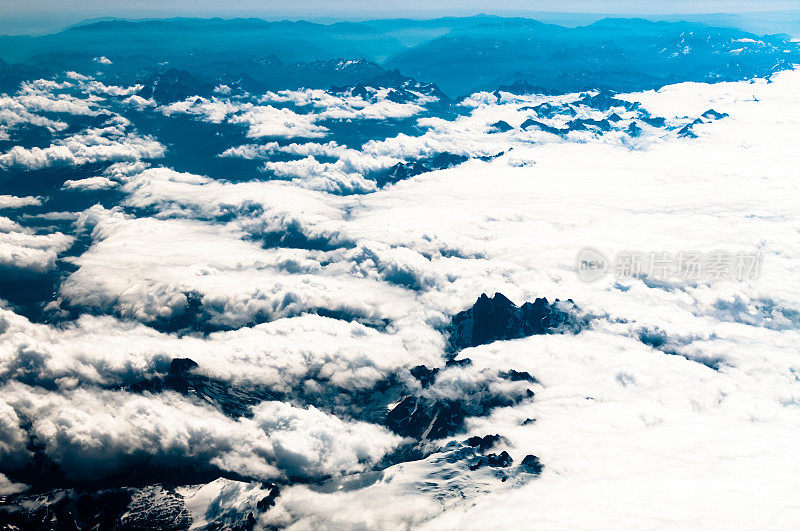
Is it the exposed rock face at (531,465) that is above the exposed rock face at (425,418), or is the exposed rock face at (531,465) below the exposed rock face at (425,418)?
above

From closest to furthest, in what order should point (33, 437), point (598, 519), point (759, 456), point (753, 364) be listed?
point (598, 519), point (759, 456), point (33, 437), point (753, 364)

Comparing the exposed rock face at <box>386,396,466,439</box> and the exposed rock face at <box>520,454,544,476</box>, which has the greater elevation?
the exposed rock face at <box>520,454,544,476</box>

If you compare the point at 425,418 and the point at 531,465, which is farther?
the point at 425,418

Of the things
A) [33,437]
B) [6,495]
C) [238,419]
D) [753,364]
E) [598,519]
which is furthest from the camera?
[238,419]

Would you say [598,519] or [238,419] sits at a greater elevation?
[598,519]

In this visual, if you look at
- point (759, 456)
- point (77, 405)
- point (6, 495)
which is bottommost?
point (6, 495)

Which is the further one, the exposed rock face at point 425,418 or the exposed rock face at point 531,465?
the exposed rock face at point 425,418

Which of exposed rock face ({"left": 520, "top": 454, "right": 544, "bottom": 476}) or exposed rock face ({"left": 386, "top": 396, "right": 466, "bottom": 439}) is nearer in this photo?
exposed rock face ({"left": 520, "top": 454, "right": 544, "bottom": 476})

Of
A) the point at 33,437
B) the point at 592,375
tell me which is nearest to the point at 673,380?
the point at 592,375

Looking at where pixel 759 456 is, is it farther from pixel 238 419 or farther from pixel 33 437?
pixel 33 437

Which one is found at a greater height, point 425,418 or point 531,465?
point 531,465

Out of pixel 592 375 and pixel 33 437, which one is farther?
pixel 592 375
